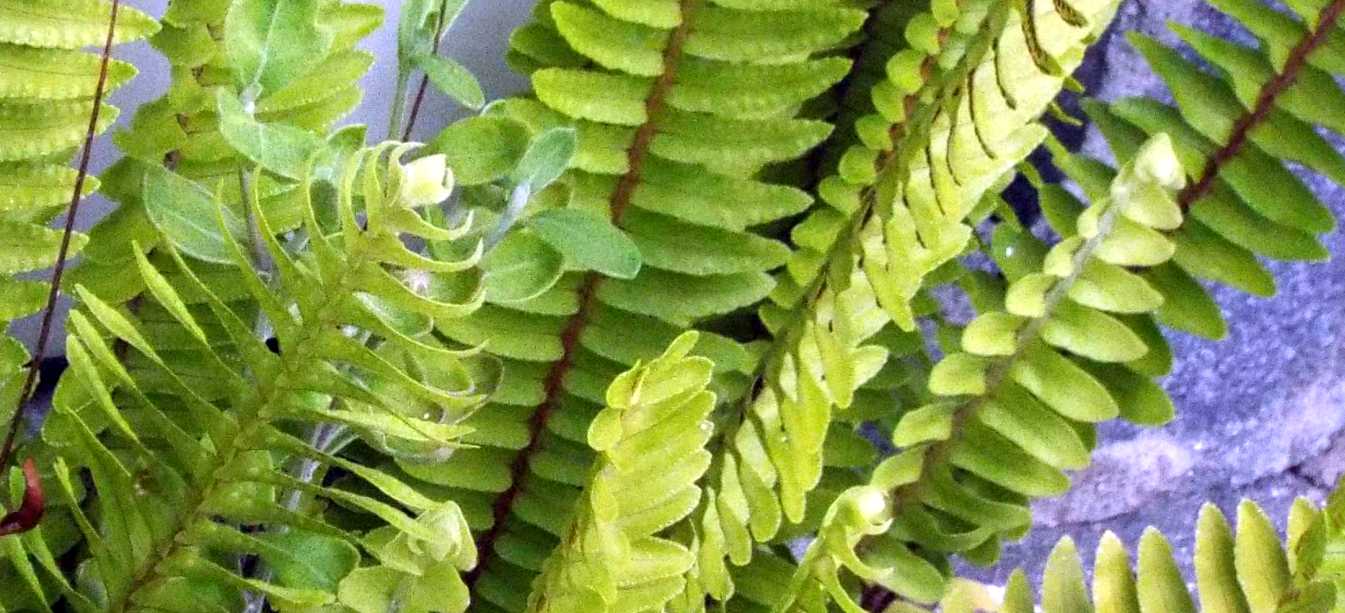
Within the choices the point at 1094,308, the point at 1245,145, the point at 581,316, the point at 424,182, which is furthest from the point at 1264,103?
the point at 424,182

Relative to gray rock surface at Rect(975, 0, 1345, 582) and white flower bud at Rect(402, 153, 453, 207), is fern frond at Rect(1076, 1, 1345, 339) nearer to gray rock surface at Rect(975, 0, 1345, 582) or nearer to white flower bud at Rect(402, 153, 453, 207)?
gray rock surface at Rect(975, 0, 1345, 582)

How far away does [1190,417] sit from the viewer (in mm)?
971

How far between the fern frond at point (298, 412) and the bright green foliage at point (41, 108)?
0.16ft

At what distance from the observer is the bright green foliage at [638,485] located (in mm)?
330

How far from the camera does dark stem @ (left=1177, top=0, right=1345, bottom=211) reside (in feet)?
1.79

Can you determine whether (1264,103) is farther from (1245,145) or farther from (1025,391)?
(1025,391)

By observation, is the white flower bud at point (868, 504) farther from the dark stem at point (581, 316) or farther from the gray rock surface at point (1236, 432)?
the gray rock surface at point (1236, 432)

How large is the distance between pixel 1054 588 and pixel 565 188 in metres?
0.27

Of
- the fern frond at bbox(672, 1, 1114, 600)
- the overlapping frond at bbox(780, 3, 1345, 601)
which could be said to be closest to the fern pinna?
the fern frond at bbox(672, 1, 1114, 600)

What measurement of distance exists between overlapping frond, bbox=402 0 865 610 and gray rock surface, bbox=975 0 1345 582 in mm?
405

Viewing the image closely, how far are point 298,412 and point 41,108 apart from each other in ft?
0.51

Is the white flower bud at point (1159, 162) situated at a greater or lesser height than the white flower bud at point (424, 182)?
greater

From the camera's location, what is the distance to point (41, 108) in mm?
397

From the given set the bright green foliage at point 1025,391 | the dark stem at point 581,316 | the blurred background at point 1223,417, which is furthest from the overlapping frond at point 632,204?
the blurred background at point 1223,417
